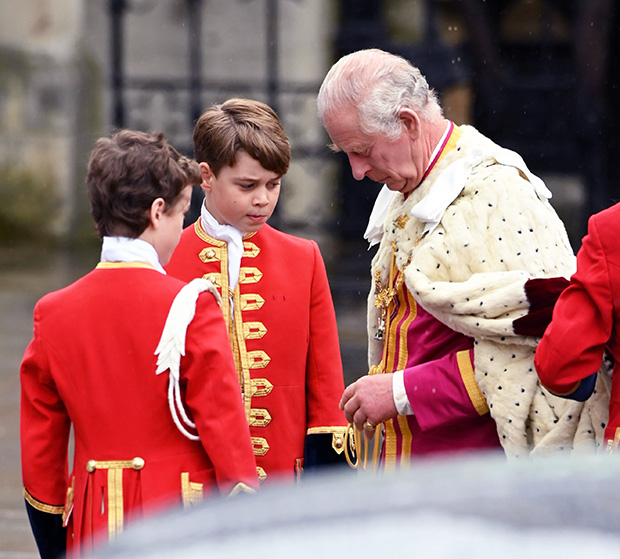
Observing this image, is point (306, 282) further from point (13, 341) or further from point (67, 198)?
point (67, 198)

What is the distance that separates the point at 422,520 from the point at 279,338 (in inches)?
70.3

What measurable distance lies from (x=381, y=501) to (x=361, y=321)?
7120mm

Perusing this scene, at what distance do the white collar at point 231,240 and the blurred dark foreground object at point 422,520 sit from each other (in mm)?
1750

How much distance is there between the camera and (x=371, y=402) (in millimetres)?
2518

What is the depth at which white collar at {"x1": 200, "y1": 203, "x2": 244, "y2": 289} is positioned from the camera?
9.23 ft

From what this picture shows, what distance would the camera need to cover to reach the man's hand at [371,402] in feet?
8.23

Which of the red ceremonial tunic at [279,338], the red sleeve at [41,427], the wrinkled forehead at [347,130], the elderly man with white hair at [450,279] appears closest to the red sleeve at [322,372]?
the red ceremonial tunic at [279,338]

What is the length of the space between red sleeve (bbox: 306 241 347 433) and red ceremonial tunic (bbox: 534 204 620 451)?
0.73m

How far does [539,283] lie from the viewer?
231cm

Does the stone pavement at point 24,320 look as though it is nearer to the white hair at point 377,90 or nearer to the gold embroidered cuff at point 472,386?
the gold embroidered cuff at point 472,386

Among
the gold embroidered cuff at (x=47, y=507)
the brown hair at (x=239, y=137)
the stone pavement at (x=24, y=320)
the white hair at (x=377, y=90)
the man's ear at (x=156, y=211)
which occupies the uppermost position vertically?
the white hair at (x=377, y=90)

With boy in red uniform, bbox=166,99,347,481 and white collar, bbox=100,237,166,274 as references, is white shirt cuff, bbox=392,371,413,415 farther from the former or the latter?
white collar, bbox=100,237,166,274

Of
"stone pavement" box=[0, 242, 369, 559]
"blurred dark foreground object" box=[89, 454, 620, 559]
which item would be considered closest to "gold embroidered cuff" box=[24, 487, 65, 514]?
"blurred dark foreground object" box=[89, 454, 620, 559]

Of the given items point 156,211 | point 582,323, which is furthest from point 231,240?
point 582,323
